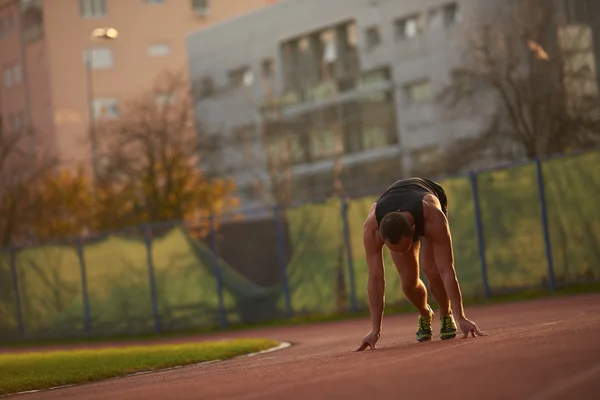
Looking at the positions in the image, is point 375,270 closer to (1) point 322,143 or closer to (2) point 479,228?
(2) point 479,228

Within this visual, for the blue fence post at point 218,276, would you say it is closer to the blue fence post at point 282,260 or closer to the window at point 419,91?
the blue fence post at point 282,260

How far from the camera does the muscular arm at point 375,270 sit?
13.7m

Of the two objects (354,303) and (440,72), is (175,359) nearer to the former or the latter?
(354,303)

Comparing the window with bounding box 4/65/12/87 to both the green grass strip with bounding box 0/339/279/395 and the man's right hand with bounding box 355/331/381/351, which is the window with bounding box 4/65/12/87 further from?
the man's right hand with bounding box 355/331/381/351

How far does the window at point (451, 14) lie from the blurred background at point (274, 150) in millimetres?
109

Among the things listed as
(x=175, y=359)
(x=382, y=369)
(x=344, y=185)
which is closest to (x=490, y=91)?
(x=344, y=185)

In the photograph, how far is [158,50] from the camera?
98062mm

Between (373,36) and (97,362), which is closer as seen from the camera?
(97,362)

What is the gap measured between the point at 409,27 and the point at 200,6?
34.6m

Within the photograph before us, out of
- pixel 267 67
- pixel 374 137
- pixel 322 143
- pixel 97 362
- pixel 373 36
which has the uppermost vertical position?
pixel 267 67

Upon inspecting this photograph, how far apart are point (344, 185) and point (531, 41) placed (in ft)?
80.6

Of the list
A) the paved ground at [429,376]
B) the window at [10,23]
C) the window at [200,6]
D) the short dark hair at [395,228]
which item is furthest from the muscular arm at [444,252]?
the window at [200,6]

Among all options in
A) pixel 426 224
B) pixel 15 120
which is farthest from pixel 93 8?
pixel 426 224

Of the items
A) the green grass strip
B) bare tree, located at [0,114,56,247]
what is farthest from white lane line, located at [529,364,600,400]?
bare tree, located at [0,114,56,247]
